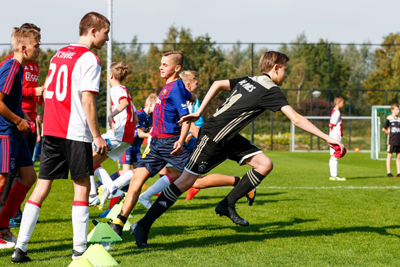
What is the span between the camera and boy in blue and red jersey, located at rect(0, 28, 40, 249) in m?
4.46

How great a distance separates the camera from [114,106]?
6.17m

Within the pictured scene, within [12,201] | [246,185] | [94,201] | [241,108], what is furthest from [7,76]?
[94,201]

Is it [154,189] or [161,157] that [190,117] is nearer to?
[161,157]

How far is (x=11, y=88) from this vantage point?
4.50m

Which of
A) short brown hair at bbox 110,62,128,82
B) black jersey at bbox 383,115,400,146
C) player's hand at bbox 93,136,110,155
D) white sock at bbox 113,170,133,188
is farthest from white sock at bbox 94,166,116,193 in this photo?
black jersey at bbox 383,115,400,146

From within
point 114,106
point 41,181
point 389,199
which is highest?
point 114,106

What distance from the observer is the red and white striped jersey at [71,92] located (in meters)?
3.91

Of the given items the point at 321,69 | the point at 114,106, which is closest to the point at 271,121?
the point at 321,69

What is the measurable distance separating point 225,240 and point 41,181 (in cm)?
189

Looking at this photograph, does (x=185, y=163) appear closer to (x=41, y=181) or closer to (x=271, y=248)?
(x=271, y=248)

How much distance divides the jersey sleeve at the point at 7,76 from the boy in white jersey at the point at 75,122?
588 mm

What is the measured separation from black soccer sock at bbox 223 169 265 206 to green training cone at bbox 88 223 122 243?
1252 millimetres

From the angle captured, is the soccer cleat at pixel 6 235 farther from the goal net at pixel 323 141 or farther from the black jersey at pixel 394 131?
the goal net at pixel 323 141

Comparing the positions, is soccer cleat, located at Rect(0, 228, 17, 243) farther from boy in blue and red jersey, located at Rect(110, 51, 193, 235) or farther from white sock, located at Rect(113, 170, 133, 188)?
white sock, located at Rect(113, 170, 133, 188)
